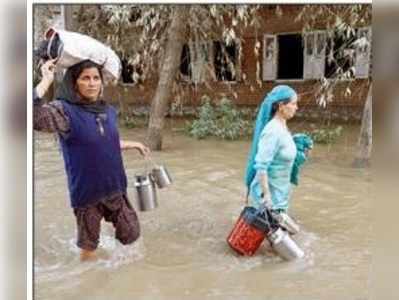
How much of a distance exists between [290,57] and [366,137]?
0.45 metres

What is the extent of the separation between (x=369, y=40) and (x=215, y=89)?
652 millimetres

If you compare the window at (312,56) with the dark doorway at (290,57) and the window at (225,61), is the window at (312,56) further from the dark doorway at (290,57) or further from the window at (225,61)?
the window at (225,61)

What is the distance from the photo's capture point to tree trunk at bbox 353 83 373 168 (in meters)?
2.49

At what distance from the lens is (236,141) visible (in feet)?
8.54

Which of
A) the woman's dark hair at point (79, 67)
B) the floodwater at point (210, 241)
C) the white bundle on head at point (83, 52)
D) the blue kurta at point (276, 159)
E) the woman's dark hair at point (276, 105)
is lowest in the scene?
the floodwater at point (210, 241)

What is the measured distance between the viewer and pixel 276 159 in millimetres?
2637

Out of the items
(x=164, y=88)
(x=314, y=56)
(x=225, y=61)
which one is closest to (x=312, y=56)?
(x=314, y=56)

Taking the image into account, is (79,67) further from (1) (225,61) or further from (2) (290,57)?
(2) (290,57)

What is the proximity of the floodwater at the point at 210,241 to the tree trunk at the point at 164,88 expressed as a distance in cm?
4

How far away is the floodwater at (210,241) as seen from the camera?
2570 mm

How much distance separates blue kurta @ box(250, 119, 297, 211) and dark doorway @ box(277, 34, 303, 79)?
206 mm

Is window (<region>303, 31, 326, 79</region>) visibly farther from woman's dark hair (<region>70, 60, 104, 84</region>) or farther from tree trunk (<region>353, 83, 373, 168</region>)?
woman's dark hair (<region>70, 60, 104, 84</region>)

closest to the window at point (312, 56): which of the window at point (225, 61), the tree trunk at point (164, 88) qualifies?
the window at point (225, 61)

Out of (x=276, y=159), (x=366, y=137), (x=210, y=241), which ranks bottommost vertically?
(x=210, y=241)
